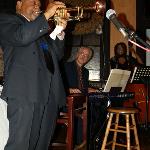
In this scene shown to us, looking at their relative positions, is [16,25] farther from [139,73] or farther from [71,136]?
[139,73]

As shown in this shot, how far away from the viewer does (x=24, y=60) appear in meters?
2.32

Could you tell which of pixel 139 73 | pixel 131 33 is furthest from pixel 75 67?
pixel 131 33

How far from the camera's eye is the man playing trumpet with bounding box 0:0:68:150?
2.26 m

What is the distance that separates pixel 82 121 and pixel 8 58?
238cm

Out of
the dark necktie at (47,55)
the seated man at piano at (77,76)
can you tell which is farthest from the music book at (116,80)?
the dark necktie at (47,55)

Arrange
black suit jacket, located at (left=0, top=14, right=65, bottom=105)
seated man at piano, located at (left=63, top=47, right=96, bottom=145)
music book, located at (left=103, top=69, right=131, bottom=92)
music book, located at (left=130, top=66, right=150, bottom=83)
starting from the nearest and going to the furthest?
1. black suit jacket, located at (left=0, top=14, right=65, bottom=105)
2. music book, located at (left=103, top=69, right=131, bottom=92)
3. seated man at piano, located at (left=63, top=47, right=96, bottom=145)
4. music book, located at (left=130, top=66, right=150, bottom=83)

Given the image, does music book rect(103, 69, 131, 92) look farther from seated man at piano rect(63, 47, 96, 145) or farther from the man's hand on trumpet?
the man's hand on trumpet

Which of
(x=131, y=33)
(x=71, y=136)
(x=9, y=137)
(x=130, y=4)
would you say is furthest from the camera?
(x=130, y=4)

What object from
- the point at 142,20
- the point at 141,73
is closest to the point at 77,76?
the point at 141,73

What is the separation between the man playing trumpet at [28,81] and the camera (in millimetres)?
2260

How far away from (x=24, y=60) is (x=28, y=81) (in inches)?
6.4

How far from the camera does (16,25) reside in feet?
7.56

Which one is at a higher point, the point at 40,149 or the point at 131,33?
the point at 131,33

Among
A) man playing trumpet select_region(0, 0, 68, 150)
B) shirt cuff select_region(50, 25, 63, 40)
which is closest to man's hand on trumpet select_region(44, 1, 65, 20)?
man playing trumpet select_region(0, 0, 68, 150)
